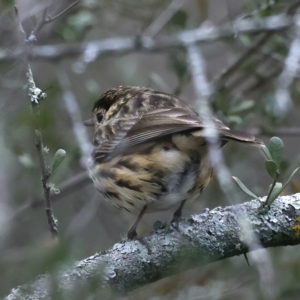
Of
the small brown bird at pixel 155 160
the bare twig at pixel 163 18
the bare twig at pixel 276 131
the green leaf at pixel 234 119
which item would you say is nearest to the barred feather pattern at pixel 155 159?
the small brown bird at pixel 155 160

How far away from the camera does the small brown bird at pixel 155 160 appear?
4.02m

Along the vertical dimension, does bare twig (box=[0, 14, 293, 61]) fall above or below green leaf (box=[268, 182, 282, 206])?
above

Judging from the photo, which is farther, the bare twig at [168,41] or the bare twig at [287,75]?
the bare twig at [168,41]

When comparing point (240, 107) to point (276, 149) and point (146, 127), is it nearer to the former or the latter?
point (146, 127)

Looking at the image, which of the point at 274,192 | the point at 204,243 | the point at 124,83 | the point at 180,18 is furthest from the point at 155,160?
the point at 124,83

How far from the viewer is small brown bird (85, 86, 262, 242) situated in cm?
402

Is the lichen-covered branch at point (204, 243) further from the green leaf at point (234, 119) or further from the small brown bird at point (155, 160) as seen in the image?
the green leaf at point (234, 119)

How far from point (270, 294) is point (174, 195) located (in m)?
1.49

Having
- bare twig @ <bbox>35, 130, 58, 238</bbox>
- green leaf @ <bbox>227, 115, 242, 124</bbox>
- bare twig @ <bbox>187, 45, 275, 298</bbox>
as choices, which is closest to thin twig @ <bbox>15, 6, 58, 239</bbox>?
bare twig @ <bbox>35, 130, 58, 238</bbox>

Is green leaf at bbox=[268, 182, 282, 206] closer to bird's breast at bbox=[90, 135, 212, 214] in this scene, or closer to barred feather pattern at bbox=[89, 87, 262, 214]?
barred feather pattern at bbox=[89, 87, 262, 214]

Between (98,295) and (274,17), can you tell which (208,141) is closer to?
(98,295)

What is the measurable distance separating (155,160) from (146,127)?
259mm

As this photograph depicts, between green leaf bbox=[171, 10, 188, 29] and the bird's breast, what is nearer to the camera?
the bird's breast

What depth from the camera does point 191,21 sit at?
6133 millimetres
